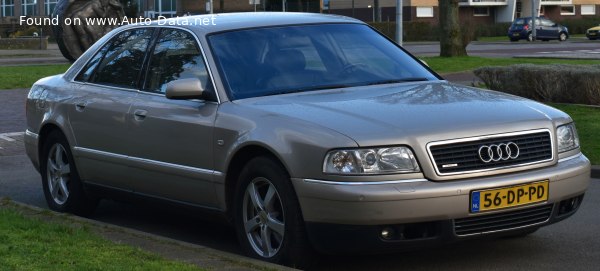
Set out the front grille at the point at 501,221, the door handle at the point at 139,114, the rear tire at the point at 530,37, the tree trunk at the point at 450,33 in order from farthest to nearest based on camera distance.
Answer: the rear tire at the point at 530,37
the tree trunk at the point at 450,33
the door handle at the point at 139,114
the front grille at the point at 501,221

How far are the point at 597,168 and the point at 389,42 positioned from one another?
3.49 metres

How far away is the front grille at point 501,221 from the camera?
6.14 m

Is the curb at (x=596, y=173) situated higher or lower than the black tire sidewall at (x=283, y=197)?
lower

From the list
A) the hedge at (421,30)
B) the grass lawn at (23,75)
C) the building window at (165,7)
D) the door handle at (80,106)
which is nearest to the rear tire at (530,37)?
the hedge at (421,30)

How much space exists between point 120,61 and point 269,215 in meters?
2.42

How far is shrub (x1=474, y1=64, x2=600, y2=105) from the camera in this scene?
15211mm

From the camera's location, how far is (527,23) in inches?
2581

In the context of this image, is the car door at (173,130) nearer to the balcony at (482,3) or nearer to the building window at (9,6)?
the balcony at (482,3)

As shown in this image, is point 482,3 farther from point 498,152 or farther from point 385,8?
point 498,152

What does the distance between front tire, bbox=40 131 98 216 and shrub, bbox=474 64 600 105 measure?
8503 millimetres

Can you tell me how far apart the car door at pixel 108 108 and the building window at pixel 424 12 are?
7780cm

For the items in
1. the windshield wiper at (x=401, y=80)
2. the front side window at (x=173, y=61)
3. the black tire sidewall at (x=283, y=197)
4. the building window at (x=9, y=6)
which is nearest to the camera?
the black tire sidewall at (x=283, y=197)

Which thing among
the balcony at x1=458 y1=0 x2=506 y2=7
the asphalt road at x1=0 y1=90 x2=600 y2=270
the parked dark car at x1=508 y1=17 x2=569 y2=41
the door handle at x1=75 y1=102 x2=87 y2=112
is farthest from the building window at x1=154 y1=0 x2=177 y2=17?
the door handle at x1=75 y1=102 x2=87 y2=112

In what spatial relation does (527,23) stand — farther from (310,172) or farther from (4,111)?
(310,172)
